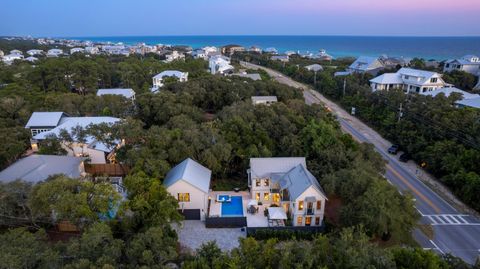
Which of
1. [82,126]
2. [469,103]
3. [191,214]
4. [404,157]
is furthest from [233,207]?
[469,103]

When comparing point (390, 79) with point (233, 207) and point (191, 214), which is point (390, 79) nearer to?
point (233, 207)

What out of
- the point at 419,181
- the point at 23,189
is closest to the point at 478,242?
the point at 419,181

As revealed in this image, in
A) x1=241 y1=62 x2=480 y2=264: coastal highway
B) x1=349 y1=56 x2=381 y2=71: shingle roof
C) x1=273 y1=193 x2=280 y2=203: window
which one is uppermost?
x1=349 y1=56 x2=381 y2=71: shingle roof

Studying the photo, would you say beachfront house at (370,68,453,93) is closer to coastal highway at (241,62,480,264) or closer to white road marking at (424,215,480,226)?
coastal highway at (241,62,480,264)

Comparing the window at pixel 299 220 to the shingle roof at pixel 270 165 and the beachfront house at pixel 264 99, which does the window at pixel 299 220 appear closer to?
the shingle roof at pixel 270 165

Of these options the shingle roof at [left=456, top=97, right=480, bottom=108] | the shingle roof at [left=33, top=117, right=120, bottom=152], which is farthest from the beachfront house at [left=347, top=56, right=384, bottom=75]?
the shingle roof at [left=33, top=117, right=120, bottom=152]

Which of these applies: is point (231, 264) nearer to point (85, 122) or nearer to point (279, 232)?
point (279, 232)

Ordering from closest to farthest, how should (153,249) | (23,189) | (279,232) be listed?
(153,249)
(23,189)
(279,232)
